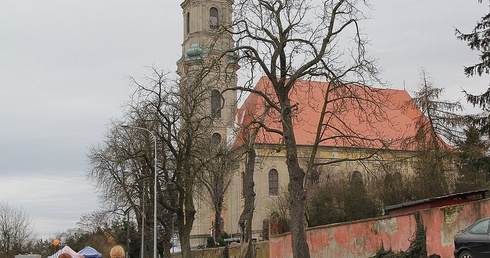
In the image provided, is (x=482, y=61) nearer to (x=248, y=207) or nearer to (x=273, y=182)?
(x=248, y=207)

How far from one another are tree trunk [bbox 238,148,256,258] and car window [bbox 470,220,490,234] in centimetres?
1156

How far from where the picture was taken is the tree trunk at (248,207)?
92.2ft

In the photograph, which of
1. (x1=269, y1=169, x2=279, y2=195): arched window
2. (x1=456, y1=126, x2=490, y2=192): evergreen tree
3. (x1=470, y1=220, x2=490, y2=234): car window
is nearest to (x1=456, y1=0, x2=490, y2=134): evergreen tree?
(x1=456, y1=126, x2=490, y2=192): evergreen tree

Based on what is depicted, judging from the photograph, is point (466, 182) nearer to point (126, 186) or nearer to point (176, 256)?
point (126, 186)

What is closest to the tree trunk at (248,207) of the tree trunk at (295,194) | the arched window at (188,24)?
the tree trunk at (295,194)

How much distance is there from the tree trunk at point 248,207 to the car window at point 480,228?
11558mm

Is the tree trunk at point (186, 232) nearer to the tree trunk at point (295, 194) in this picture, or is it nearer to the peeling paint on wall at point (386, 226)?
the peeling paint on wall at point (386, 226)

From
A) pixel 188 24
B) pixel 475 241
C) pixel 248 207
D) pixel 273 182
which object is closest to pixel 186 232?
pixel 248 207

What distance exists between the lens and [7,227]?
80.4m

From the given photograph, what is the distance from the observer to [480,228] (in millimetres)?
16359

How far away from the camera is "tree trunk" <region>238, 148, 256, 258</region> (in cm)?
2809

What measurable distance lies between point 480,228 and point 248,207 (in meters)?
14.3

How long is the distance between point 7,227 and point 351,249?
63.4m

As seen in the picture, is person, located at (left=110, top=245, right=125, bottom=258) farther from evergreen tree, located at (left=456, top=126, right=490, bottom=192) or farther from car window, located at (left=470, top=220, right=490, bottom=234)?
evergreen tree, located at (left=456, top=126, right=490, bottom=192)
